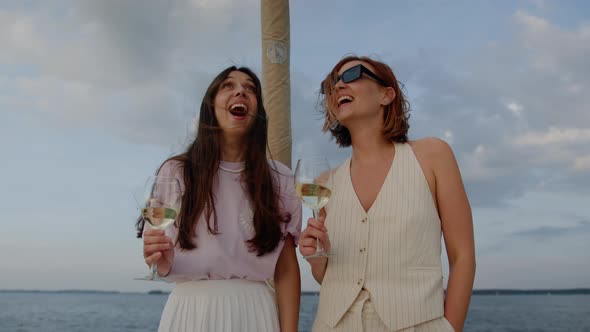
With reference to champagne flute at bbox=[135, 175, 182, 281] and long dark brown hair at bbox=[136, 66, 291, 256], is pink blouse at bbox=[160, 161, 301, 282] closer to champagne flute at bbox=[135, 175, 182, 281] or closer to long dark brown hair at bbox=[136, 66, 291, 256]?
long dark brown hair at bbox=[136, 66, 291, 256]

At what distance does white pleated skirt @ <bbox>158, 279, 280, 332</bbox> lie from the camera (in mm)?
3121

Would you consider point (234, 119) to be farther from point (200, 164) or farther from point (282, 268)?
point (282, 268)

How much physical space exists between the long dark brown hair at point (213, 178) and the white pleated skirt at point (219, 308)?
24 cm

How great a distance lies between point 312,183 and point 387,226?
566 millimetres

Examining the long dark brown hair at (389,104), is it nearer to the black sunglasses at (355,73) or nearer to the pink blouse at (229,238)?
the black sunglasses at (355,73)

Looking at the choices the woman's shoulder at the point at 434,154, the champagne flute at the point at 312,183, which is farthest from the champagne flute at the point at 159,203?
the woman's shoulder at the point at 434,154

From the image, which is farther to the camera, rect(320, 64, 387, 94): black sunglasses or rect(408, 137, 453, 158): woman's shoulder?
rect(320, 64, 387, 94): black sunglasses

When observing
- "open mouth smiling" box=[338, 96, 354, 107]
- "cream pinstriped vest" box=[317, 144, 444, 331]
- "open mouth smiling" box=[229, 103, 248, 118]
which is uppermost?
"open mouth smiling" box=[338, 96, 354, 107]

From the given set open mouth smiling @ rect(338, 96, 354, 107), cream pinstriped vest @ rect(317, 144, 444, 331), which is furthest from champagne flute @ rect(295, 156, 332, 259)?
open mouth smiling @ rect(338, 96, 354, 107)

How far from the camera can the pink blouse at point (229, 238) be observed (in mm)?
3162

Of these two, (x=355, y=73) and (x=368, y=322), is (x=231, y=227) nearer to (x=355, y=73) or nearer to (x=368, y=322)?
(x=368, y=322)

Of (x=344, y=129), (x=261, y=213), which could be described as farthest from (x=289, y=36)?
(x=261, y=213)

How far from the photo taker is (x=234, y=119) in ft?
11.3

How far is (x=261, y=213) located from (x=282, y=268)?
0.43 metres
